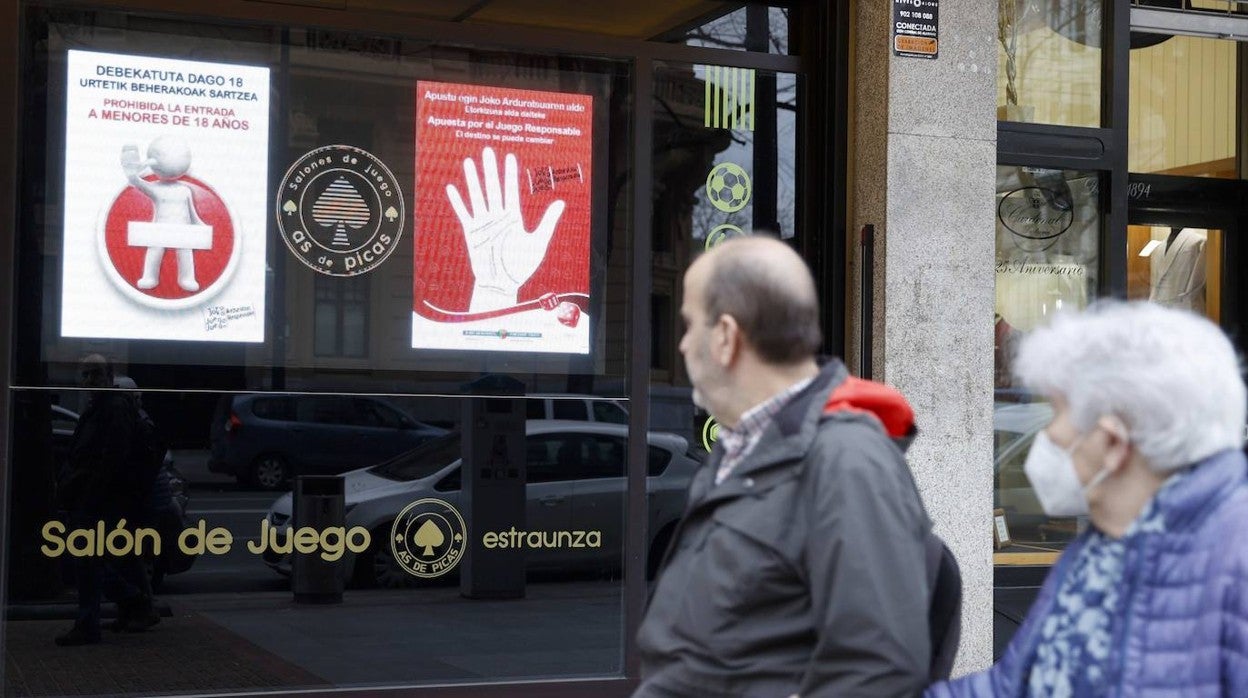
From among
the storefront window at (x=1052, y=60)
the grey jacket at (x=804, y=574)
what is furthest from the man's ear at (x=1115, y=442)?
the storefront window at (x=1052, y=60)

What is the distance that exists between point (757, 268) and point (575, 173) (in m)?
3.71

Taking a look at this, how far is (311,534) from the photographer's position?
222 inches

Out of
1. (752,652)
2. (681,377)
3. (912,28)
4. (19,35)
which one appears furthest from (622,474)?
(752,652)

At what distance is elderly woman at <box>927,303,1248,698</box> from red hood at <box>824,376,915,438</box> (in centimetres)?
30

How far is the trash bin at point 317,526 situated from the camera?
18.4ft

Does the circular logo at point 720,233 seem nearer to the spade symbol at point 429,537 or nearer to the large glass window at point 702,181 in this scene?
the large glass window at point 702,181

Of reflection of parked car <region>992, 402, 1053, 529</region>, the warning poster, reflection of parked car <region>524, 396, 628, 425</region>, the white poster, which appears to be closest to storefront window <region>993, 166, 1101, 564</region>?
reflection of parked car <region>992, 402, 1053, 529</region>

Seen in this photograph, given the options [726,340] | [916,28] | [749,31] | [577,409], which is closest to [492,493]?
[577,409]

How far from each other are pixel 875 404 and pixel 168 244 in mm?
3772

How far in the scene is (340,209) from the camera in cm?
577

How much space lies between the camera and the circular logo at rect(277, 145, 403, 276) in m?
5.73

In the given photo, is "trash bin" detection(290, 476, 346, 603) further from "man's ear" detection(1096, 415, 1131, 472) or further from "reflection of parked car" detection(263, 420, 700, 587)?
"man's ear" detection(1096, 415, 1131, 472)

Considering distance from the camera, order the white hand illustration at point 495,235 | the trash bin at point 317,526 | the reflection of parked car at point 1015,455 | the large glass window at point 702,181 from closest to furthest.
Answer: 1. the trash bin at point 317,526
2. the white hand illustration at point 495,235
3. the large glass window at point 702,181
4. the reflection of parked car at point 1015,455

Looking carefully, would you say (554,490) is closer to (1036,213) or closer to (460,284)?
(460,284)
